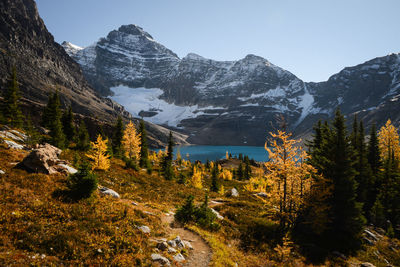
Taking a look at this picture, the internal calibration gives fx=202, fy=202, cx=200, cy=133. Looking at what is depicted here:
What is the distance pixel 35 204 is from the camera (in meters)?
10.4

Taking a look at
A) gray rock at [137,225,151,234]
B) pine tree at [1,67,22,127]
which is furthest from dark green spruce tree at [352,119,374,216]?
pine tree at [1,67,22,127]

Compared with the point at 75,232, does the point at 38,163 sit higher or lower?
higher

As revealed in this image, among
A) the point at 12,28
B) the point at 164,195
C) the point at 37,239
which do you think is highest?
the point at 12,28

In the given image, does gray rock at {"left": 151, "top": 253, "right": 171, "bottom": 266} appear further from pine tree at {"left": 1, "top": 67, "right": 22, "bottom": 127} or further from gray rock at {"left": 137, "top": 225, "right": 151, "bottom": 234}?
pine tree at {"left": 1, "top": 67, "right": 22, "bottom": 127}

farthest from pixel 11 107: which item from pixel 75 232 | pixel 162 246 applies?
pixel 162 246

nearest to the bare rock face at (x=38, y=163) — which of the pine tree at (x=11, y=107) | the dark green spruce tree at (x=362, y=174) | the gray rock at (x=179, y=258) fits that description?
the gray rock at (x=179, y=258)

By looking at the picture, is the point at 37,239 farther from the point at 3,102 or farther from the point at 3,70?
the point at 3,70

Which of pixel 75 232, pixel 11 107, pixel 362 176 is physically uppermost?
pixel 11 107

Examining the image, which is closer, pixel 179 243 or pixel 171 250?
pixel 171 250

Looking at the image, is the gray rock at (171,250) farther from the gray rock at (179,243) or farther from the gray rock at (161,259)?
the gray rock at (161,259)

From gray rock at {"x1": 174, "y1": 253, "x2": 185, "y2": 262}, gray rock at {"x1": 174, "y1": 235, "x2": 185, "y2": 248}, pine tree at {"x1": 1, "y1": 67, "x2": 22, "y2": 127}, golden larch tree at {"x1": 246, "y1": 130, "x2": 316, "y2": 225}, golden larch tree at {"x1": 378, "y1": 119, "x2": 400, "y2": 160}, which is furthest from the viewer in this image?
golden larch tree at {"x1": 378, "y1": 119, "x2": 400, "y2": 160}

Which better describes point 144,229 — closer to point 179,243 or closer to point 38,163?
point 179,243

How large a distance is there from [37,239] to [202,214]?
11.1m

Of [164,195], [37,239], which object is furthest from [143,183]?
[37,239]
